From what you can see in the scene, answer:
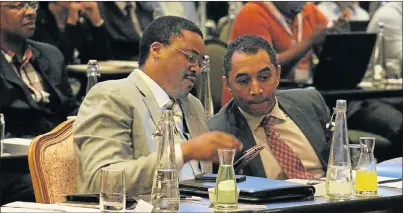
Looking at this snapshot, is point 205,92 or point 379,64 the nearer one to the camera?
point 205,92

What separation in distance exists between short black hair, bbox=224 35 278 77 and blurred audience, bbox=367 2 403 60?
4.63m

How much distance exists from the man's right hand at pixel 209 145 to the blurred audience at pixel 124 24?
509cm

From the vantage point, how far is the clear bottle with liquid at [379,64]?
8305 mm

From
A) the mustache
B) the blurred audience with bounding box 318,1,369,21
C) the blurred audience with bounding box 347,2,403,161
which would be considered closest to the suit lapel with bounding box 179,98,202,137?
the mustache

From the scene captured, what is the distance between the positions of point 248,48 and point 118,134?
945mm

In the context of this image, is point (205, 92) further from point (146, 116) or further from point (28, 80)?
point (146, 116)

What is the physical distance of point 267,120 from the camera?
446 centimetres

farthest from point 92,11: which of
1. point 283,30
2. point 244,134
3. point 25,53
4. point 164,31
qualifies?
point 164,31

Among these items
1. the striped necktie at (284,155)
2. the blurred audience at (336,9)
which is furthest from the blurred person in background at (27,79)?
the blurred audience at (336,9)

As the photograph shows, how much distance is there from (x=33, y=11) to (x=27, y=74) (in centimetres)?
38

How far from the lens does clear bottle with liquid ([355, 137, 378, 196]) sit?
136 inches

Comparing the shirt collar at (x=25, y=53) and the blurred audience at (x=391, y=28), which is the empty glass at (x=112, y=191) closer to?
the shirt collar at (x=25, y=53)

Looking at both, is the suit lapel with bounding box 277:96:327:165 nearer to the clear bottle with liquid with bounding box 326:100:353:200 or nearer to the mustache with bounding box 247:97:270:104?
the mustache with bounding box 247:97:270:104

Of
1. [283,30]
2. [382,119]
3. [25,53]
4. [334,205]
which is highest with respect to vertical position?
[283,30]
